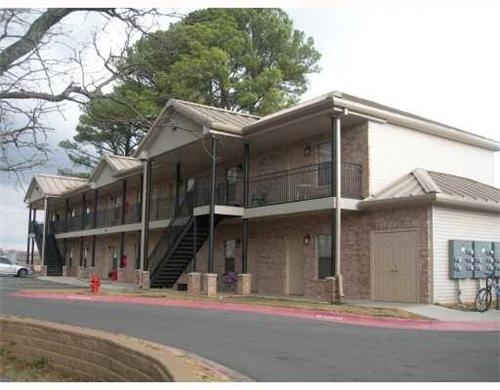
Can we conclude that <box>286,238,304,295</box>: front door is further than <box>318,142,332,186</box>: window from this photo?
Yes

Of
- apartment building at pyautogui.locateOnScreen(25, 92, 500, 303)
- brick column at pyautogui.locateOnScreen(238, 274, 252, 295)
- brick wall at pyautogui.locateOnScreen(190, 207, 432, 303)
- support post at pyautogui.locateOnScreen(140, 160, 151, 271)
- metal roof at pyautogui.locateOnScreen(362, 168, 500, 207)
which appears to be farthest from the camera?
support post at pyautogui.locateOnScreen(140, 160, 151, 271)

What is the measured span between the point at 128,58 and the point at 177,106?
1281cm

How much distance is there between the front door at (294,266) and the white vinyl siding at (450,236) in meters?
5.73

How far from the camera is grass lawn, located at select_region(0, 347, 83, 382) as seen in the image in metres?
8.37

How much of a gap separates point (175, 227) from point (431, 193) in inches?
491

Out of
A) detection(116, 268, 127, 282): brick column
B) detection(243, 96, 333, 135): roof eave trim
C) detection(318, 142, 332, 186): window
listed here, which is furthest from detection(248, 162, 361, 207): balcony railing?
detection(116, 268, 127, 282): brick column

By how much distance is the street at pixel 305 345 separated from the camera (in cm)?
750

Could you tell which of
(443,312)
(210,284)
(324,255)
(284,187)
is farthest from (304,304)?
(284,187)

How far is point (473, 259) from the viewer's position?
17.4 meters

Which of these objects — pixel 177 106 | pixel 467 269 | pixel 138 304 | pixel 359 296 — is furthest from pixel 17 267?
pixel 467 269

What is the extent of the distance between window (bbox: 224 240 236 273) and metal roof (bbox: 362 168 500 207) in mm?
8066

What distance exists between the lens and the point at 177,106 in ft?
75.1

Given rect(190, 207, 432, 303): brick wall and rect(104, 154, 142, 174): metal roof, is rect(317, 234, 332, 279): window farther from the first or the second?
rect(104, 154, 142, 174): metal roof

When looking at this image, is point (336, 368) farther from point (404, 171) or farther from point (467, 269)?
point (404, 171)
